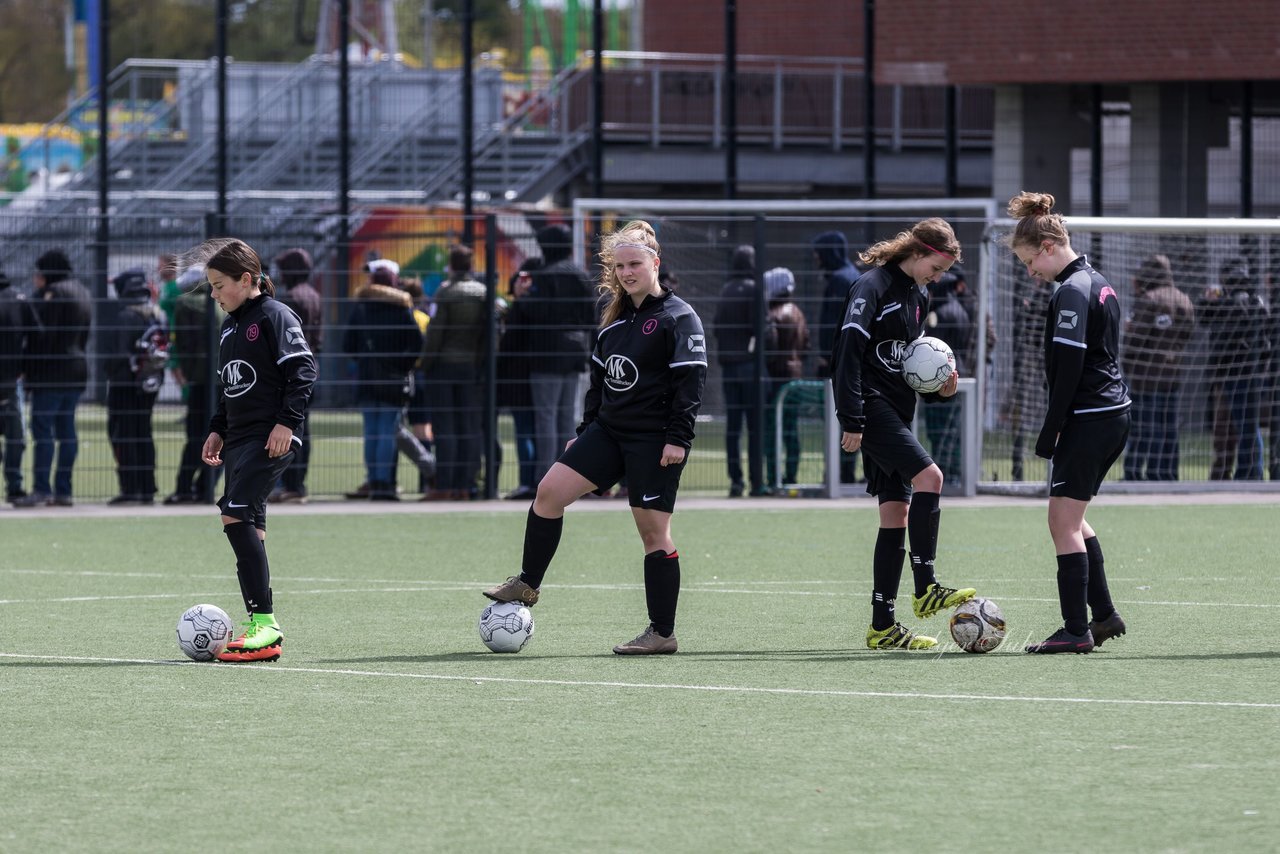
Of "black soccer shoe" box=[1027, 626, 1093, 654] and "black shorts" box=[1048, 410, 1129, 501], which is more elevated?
"black shorts" box=[1048, 410, 1129, 501]

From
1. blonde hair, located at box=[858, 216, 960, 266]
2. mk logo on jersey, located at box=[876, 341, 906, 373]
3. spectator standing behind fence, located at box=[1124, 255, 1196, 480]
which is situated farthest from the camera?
spectator standing behind fence, located at box=[1124, 255, 1196, 480]

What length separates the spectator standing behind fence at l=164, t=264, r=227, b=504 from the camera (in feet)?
56.4

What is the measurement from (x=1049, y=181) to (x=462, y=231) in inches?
406

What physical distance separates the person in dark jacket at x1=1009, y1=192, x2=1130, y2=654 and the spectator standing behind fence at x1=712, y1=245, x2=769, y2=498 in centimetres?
884

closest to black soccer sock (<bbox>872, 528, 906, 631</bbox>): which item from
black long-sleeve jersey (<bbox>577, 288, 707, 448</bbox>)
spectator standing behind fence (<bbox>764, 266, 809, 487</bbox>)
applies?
black long-sleeve jersey (<bbox>577, 288, 707, 448</bbox>)

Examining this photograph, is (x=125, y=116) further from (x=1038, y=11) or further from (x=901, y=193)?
(x=1038, y=11)

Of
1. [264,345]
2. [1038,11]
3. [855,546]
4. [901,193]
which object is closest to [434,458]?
[855,546]

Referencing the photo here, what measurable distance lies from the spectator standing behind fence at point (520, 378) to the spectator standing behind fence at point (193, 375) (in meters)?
2.33

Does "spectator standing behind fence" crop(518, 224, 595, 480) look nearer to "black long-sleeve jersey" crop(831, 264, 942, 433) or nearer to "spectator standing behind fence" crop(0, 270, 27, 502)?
"spectator standing behind fence" crop(0, 270, 27, 502)

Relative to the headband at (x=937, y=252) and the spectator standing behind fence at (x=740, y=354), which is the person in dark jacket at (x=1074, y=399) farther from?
the spectator standing behind fence at (x=740, y=354)

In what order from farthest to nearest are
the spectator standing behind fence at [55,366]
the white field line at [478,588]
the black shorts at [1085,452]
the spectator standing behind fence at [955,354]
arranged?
the spectator standing behind fence at [955,354], the spectator standing behind fence at [55,366], the white field line at [478,588], the black shorts at [1085,452]

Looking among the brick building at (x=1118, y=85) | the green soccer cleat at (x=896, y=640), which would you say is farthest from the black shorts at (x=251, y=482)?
the brick building at (x=1118, y=85)

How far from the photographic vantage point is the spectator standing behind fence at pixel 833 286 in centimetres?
1753

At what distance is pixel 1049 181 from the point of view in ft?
87.8
